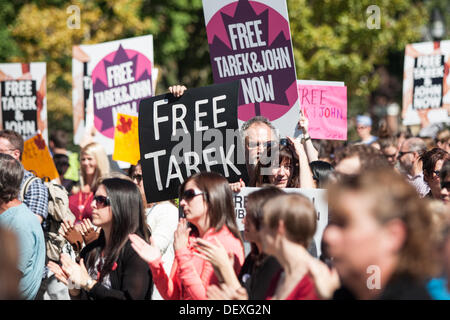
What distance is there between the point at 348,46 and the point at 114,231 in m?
17.8

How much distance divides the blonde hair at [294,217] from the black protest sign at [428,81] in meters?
7.52

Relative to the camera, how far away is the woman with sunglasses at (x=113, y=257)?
4238 mm

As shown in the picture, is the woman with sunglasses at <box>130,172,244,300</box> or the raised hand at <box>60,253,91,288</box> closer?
the woman with sunglasses at <box>130,172,244,300</box>

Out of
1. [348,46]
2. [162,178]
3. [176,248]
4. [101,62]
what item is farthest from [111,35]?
[176,248]

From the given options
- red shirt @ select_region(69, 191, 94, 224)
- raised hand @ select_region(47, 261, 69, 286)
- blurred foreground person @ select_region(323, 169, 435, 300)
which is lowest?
red shirt @ select_region(69, 191, 94, 224)

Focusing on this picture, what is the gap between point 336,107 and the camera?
24.0ft

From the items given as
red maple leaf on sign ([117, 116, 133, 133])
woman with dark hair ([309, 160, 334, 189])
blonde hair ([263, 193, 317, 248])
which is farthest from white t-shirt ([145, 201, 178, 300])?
blonde hair ([263, 193, 317, 248])

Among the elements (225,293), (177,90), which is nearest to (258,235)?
(225,293)

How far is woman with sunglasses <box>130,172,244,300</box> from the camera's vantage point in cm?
402

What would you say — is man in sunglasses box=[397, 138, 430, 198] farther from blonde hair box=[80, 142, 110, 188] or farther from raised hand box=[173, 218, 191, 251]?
raised hand box=[173, 218, 191, 251]

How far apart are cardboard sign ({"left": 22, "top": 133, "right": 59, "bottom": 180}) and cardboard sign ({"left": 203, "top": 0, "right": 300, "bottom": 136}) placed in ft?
7.51

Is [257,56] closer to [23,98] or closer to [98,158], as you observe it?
[98,158]

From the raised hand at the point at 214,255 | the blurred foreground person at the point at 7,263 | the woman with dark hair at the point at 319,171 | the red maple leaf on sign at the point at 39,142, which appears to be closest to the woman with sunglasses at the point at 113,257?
the raised hand at the point at 214,255
